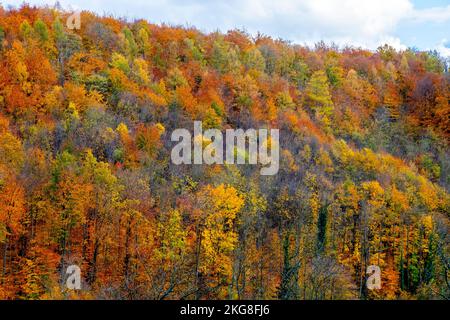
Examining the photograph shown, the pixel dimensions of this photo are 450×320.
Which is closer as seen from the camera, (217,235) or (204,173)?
(217,235)

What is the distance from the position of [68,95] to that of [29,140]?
41.6 feet

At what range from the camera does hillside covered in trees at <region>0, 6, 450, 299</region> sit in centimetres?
3009

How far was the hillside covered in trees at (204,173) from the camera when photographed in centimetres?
3009

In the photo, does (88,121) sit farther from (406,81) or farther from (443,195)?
(406,81)

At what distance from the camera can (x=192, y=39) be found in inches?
3524

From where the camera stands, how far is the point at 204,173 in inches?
1871

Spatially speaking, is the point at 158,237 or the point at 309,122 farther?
the point at 309,122

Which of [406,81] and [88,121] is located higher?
[406,81]

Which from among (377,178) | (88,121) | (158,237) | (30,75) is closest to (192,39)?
(30,75)

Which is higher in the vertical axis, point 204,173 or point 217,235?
point 204,173

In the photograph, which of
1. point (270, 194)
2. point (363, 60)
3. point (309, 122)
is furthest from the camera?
point (363, 60)

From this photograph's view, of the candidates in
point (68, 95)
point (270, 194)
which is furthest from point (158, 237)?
point (68, 95)

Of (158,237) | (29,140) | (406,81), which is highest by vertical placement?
(406,81)

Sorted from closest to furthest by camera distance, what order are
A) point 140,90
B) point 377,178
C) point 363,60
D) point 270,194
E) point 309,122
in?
point 270,194
point 377,178
point 140,90
point 309,122
point 363,60
